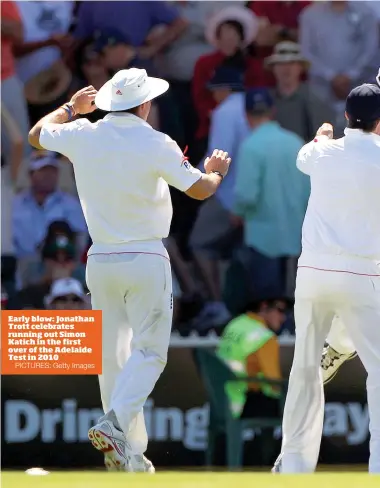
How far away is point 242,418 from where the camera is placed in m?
10.4

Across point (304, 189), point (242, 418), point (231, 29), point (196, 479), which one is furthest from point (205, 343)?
point (196, 479)

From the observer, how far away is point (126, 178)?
802 cm

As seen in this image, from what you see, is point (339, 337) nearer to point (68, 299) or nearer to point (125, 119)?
point (125, 119)

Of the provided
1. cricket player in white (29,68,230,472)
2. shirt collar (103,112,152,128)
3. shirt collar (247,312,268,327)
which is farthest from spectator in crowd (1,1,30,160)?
shirt collar (103,112,152,128)

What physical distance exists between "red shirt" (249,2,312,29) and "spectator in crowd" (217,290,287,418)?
2229 millimetres

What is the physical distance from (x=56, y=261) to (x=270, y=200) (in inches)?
61.0

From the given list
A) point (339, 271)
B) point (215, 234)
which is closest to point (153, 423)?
point (215, 234)

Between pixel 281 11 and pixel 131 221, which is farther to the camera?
pixel 281 11

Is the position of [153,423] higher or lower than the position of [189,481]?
lower

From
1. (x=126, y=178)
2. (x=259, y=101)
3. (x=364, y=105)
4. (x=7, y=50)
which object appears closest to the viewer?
(x=364, y=105)

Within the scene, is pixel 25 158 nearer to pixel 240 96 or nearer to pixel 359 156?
pixel 240 96

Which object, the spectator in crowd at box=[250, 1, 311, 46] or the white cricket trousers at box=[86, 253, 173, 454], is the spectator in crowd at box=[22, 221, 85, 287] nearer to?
the spectator in crowd at box=[250, 1, 311, 46]
